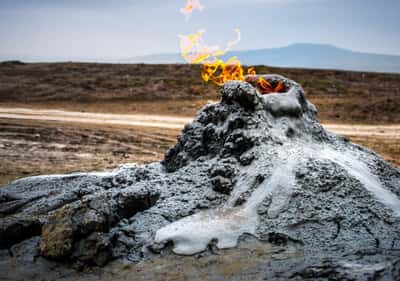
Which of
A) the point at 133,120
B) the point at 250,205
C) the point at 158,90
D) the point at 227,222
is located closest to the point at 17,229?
the point at 227,222

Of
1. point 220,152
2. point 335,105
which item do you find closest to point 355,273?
point 220,152

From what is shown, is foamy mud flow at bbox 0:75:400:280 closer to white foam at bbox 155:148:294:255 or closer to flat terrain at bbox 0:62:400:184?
white foam at bbox 155:148:294:255

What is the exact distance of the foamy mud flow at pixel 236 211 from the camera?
448 cm

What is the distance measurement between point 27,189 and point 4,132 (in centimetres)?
771

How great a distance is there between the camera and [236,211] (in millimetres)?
5094

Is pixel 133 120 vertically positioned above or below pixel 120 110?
below

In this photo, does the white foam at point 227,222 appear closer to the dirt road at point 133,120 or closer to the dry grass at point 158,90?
the dirt road at point 133,120

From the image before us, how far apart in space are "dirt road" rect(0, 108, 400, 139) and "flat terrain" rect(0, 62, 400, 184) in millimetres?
32

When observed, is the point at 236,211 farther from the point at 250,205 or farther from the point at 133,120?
the point at 133,120

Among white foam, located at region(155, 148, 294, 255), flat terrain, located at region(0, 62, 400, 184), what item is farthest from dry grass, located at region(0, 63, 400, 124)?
white foam, located at region(155, 148, 294, 255)

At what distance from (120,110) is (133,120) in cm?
243

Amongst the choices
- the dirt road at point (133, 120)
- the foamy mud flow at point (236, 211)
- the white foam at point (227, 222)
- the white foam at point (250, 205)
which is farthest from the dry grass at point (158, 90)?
the white foam at point (227, 222)

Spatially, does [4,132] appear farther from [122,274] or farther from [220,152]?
[122,274]

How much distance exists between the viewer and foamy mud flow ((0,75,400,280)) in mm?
4485
